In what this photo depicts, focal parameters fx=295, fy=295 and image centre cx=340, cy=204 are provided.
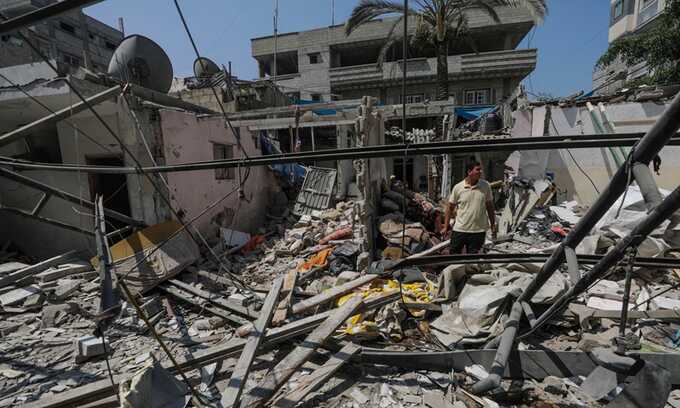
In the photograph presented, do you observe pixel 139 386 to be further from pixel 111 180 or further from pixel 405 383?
pixel 111 180

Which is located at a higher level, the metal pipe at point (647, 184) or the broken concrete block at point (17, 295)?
the metal pipe at point (647, 184)

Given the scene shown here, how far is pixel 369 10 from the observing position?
14039 mm

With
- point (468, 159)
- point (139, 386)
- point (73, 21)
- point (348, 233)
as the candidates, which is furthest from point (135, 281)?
point (73, 21)

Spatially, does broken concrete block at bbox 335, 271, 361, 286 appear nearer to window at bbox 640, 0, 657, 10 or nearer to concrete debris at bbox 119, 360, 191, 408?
concrete debris at bbox 119, 360, 191, 408

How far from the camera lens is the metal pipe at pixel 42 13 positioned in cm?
147

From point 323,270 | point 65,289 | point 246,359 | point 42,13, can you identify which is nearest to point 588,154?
point 323,270

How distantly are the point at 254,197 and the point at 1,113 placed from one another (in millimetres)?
6421

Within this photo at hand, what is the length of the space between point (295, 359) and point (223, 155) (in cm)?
780

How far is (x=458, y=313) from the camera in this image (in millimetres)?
3990

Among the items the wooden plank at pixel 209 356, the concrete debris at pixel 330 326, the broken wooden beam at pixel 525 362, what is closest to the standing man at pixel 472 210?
the concrete debris at pixel 330 326

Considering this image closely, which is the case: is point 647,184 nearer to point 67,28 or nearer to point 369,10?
point 369,10

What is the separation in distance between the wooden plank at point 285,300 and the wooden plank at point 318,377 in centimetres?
105

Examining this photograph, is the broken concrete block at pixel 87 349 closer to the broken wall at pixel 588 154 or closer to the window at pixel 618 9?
the broken wall at pixel 588 154

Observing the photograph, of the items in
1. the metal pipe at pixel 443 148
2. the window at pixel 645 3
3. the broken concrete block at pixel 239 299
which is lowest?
the broken concrete block at pixel 239 299
